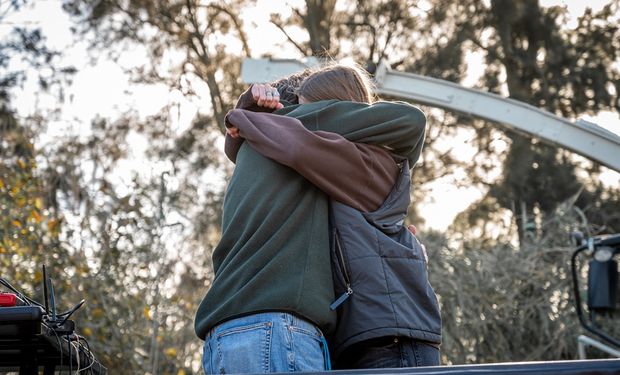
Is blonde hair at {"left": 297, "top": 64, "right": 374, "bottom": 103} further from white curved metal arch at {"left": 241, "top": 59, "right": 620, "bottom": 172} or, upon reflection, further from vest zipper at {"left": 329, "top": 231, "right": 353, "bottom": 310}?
white curved metal arch at {"left": 241, "top": 59, "right": 620, "bottom": 172}

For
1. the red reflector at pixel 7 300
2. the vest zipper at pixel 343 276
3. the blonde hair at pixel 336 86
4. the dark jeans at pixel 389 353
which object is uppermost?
the blonde hair at pixel 336 86

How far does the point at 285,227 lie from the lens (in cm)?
214

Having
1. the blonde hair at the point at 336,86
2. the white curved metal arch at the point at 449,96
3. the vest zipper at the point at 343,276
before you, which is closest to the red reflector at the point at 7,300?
the vest zipper at the point at 343,276

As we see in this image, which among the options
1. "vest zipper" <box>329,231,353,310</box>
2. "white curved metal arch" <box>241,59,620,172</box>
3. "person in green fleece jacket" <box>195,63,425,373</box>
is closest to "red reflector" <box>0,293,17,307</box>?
"person in green fleece jacket" <box>195,63,425,373</box>

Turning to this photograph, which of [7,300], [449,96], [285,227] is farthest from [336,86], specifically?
[449,96]

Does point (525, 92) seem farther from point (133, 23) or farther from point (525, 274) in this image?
point (133, 23)

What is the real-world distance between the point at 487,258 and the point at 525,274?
0.31m

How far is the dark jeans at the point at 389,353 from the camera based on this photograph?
2064 millimetres

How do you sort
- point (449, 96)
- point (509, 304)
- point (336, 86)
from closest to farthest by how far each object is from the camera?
point (336, 86), point (449, 96), point (509, 304)

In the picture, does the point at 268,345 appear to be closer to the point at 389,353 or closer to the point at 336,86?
the point at 389,353

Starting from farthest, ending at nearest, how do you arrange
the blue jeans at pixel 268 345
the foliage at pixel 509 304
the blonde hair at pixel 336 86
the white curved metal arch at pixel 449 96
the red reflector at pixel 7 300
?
the foliage at pixel 509 304 → the white curved metal arch at pixel 449 96 → the blonde hair at pixel 336 86 → the red reflector at pixel 7 300 → the blue jeans at pixel 268 345

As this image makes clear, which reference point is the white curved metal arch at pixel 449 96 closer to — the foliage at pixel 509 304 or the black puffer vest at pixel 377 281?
the foliage at pixel 509 304

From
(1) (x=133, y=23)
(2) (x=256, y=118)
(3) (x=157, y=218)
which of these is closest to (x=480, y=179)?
(1) (x=133, y=23)

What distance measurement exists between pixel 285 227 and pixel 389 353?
1.20 ft
